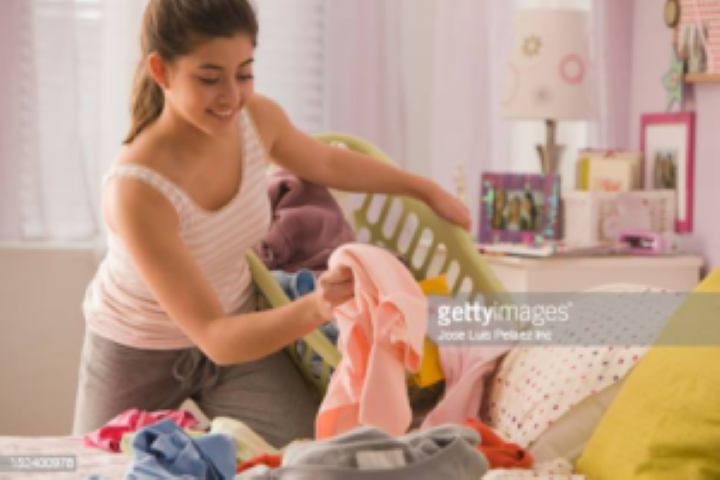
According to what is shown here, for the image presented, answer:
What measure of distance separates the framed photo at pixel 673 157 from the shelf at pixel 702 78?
0.10 metres

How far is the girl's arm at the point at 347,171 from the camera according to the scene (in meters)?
2.52

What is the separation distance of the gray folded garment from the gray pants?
2.98ft

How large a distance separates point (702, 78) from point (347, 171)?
1.26 meters

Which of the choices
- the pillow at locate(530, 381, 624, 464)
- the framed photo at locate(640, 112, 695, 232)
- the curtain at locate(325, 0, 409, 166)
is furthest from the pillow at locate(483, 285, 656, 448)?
the curtain at locate(325, 0, 409, 166)

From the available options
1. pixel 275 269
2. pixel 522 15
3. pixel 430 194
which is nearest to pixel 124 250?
pixel 275 269

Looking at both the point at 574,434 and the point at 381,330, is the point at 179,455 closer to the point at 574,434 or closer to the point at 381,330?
the point at 381,330

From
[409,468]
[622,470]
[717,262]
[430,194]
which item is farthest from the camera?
[717,262]

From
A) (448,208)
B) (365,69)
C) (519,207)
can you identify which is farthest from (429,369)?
(365,69)

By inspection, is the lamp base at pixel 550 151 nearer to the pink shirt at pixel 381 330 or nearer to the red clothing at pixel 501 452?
the red clothing at pixel 501 452

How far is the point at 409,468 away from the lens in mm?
1349

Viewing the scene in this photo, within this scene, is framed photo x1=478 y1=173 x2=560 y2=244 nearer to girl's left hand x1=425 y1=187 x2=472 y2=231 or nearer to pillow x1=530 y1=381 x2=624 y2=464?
girl's left hand x1=425 y1=187 x2=472 y2=231

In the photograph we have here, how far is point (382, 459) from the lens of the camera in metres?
1.35

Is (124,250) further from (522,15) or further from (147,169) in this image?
(522,15)

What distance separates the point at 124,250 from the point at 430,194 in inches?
26.6
